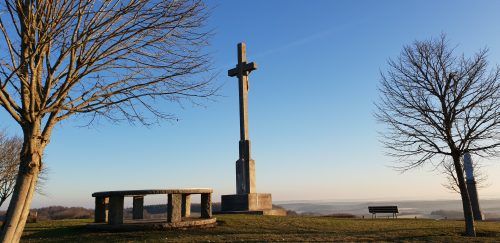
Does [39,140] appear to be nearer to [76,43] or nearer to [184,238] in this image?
[76,43]

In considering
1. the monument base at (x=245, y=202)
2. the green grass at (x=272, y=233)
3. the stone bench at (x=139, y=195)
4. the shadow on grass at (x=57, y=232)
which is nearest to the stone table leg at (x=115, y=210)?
the stone bench at (x=139, y=195)

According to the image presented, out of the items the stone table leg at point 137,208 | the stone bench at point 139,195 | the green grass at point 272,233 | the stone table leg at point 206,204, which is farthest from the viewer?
the stone table leg at point 137,208

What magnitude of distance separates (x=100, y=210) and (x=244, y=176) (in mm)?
8522

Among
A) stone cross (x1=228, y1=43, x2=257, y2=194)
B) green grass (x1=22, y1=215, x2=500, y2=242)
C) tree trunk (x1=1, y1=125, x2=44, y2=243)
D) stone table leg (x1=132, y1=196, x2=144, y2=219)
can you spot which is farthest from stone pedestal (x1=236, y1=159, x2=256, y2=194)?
tree trunk (x1=1, y1=125, x2=44, y2=243)

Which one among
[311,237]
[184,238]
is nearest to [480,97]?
[311,237]

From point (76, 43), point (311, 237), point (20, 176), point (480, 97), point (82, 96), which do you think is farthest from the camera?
point (480, 97)

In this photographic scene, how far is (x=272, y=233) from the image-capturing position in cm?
1148

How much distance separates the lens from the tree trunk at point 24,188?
599cm

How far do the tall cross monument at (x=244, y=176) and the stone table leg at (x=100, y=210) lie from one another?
7.36 metres

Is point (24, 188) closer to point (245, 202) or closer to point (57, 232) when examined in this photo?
point (57, 232)

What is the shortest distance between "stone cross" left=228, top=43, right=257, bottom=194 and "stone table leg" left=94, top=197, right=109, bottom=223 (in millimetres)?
8253

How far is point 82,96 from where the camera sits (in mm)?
7414

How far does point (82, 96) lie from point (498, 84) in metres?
13.3

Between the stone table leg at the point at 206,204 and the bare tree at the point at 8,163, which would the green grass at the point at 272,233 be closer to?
the stone table leg at the point at 206,204
